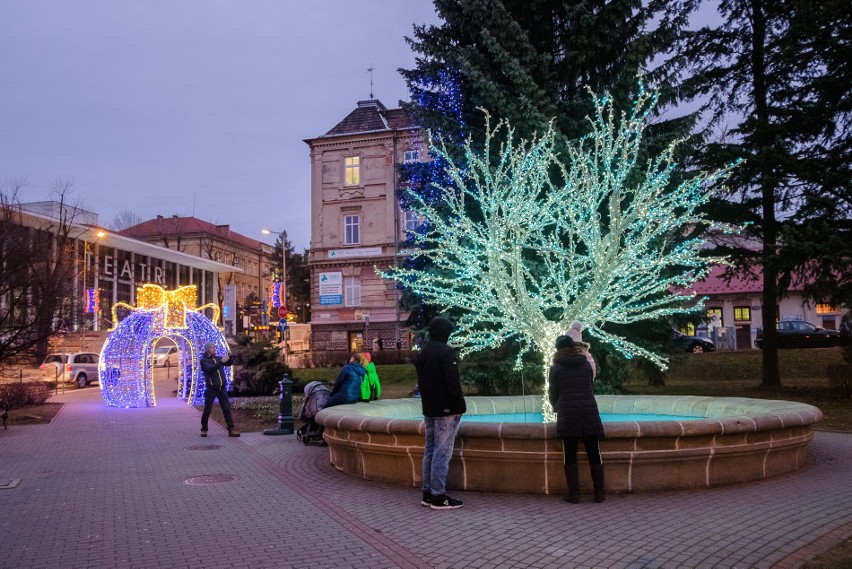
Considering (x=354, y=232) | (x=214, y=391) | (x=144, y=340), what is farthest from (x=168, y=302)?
(x=354, y=232)

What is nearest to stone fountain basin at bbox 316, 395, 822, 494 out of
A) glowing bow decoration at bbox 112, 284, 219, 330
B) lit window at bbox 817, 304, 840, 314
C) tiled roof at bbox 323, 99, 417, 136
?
lit window at bbox 817, 304, 840, 314

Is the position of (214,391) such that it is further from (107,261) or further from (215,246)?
(215,246)

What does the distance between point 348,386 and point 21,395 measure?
42.6ft

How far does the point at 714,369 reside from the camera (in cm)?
2723

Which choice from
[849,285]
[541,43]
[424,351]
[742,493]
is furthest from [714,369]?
[424,351]

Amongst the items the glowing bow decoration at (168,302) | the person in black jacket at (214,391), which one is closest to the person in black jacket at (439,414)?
the person in black jacket at (214,391)

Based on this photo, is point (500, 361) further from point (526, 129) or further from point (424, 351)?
point (424, 351)

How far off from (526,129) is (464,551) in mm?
14210

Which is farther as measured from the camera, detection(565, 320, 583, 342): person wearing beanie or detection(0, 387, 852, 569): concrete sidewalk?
detection(565, 320, 583, 342): person wearing beanie

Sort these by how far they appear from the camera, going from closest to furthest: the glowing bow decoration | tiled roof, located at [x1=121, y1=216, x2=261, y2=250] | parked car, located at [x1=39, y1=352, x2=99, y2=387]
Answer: the glowing bow decoration → parked car, located at [x1=39, y1=352, x2=99, y2=387] → tiled roof, located at [x1=121, y1=216, x2=261, y2=250]

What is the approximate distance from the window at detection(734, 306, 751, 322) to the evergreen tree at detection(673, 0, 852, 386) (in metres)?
31.1

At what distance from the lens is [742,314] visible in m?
51.1

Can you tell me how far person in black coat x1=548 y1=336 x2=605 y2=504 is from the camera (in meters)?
7.15

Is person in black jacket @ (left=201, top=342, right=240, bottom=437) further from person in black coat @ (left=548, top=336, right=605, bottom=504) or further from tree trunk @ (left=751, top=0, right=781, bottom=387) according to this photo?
tree trunk @ (left=751, top=0, right=781, bottom=387)
